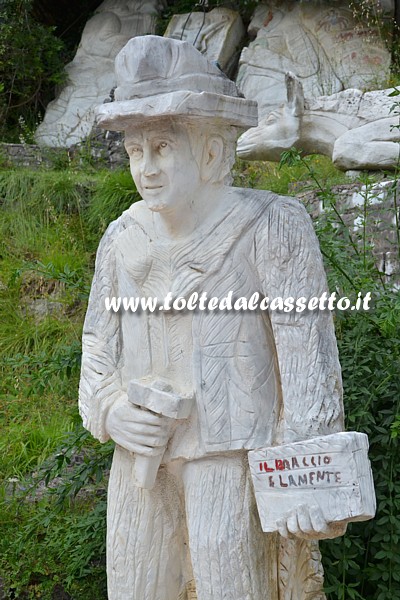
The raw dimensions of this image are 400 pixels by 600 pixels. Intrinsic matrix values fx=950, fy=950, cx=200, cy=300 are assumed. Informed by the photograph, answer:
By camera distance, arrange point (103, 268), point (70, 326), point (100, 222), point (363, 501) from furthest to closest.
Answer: point (100, 222)
point (70, 326)
point (103, 268)
point (363, 501)

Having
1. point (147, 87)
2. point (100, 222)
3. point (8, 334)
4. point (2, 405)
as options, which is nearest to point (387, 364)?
point (147, 87)

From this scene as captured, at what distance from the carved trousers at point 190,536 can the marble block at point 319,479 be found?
4.7 inches

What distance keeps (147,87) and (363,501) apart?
4.04ft

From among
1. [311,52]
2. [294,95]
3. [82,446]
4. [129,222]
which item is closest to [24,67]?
[311,52]

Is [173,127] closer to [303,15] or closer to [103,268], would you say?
[103,268]

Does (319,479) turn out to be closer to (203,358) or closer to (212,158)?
(203,358)

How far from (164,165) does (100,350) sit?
610 millimetres

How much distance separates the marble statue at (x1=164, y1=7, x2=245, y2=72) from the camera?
947 cm

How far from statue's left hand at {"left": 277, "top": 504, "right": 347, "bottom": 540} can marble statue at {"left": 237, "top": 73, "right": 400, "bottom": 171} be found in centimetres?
418

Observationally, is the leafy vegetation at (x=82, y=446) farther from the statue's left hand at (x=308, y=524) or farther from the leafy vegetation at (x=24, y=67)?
the leafy vegetation at (x=24, y=67)

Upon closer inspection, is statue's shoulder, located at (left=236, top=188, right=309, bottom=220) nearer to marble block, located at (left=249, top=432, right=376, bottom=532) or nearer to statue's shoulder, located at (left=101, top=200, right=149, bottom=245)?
statue's shoulder, located at (left=101, top=200, right=149, bottom=245)

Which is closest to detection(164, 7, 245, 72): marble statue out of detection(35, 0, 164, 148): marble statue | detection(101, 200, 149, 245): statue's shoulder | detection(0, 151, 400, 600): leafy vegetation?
detection(35, 0, 164, 148): marble statue

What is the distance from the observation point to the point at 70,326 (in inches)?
244

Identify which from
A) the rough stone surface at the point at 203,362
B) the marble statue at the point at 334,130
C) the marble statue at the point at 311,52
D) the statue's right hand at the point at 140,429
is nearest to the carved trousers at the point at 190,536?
the rough stone surface at the point at 203,362
